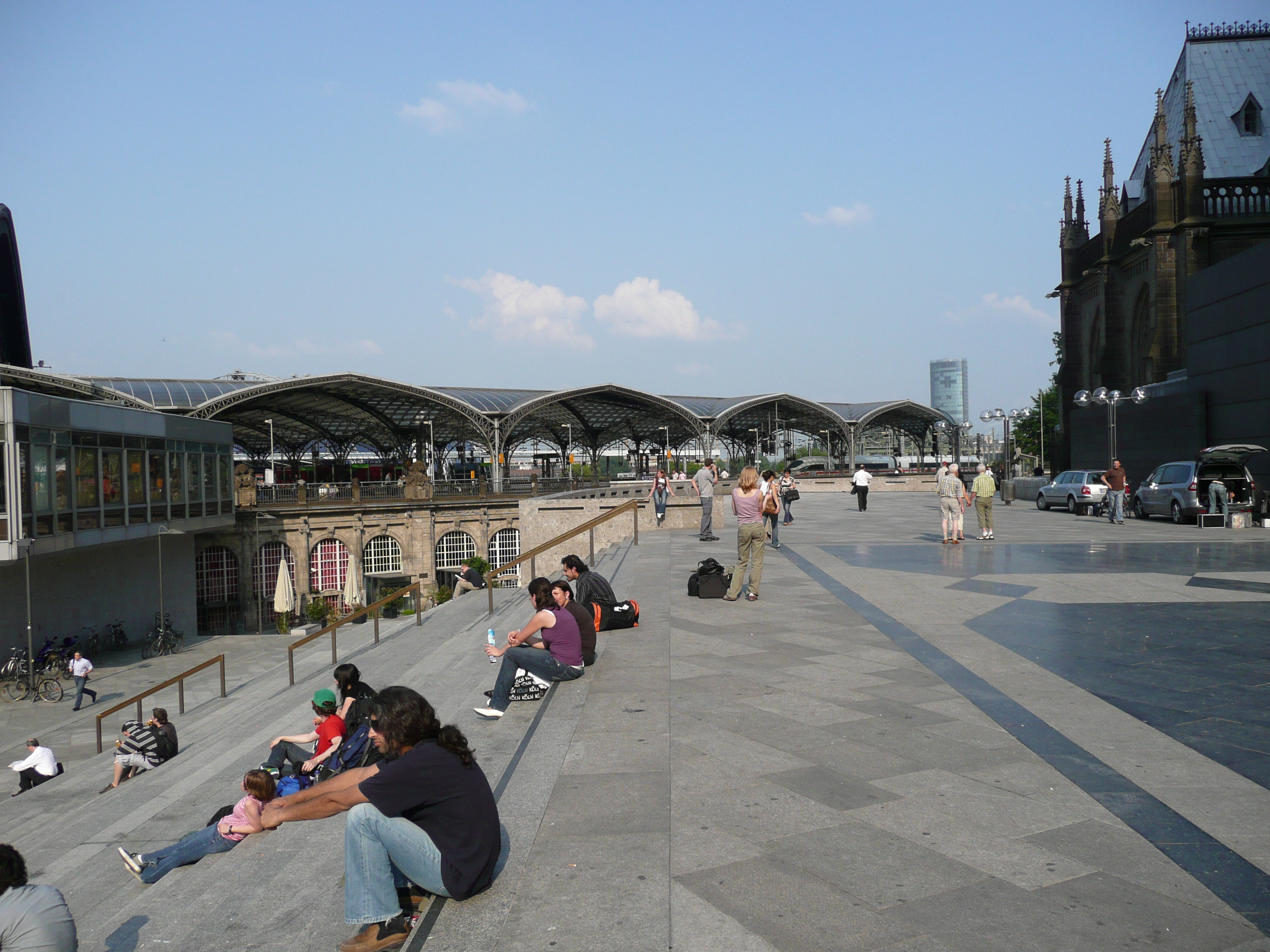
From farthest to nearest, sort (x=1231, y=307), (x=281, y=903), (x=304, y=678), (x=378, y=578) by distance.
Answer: (x=378, y=578) < (x=1231, y=307) < (x=304, y=678) < (x=281, y=903)

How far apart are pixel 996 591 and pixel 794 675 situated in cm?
590

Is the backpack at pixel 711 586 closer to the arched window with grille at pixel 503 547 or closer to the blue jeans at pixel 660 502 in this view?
the blue jeans at pixel 660 502

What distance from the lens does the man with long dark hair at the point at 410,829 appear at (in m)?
3.67

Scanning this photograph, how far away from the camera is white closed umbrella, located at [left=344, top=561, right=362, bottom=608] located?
43.8 meters

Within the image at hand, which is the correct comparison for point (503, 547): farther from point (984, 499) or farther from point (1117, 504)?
point (984, 499)

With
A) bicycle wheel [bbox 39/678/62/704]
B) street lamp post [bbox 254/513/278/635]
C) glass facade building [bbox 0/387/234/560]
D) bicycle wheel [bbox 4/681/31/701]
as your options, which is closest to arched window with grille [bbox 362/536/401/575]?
street lamp post [bbox 254/513/278/635]

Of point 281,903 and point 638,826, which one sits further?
point 638,826

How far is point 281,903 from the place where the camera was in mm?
4105

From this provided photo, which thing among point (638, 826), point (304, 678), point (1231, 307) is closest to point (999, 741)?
point (638, 826)

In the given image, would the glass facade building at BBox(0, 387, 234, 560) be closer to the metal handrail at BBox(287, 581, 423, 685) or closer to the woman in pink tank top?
the metal handrail at BBox(287, 581, 423, 685)

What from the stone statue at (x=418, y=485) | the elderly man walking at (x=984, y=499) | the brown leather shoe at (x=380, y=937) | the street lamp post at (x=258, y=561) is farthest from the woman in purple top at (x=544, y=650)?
the stone statue at (x=418, y=485)

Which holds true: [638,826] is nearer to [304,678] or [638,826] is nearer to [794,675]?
[794,675]

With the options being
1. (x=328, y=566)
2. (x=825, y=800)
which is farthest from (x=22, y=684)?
(x=328, y=566)

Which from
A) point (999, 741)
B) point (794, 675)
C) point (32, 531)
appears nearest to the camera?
point (999, 741)
